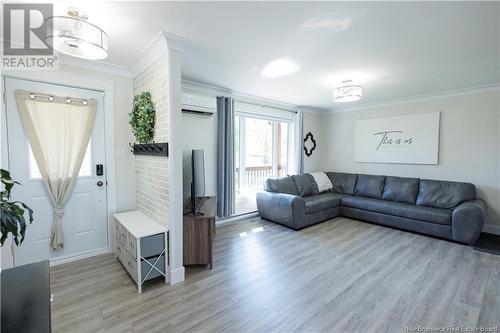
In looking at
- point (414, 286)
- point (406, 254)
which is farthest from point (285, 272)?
point (406, 254)

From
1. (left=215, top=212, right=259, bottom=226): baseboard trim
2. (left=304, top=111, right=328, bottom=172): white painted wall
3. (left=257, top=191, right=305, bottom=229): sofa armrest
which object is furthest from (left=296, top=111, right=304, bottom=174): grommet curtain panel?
(left=215, top=212, right=259, bottom=226): baseboard trim

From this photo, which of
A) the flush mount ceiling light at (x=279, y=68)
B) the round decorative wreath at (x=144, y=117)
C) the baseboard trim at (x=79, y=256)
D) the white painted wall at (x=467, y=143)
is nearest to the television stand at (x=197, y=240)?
the round decorative wreath at (x=144, y=117)

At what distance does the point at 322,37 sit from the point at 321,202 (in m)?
2.98

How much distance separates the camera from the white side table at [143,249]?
90.1 inches

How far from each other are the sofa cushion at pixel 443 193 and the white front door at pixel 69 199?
5055 mm

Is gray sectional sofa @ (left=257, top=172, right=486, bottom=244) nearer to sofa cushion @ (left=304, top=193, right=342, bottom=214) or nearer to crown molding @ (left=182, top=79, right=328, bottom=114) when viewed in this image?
sofa cushion @ (left=304, top=193, right=342, bottom=214)

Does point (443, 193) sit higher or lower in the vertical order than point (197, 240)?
higher

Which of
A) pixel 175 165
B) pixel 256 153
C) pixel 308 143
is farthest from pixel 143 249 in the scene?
pixel 308 143

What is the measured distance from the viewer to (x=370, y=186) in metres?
4.94

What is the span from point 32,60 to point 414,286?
4.57 meters

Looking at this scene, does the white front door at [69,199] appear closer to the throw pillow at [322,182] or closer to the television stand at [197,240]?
the television stand at [197,240]

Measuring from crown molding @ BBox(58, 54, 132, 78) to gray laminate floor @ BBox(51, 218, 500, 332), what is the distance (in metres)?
2.32

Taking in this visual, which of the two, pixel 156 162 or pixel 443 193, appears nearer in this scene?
pixel 156 162

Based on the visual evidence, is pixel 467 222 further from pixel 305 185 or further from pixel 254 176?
pixel 254 176
